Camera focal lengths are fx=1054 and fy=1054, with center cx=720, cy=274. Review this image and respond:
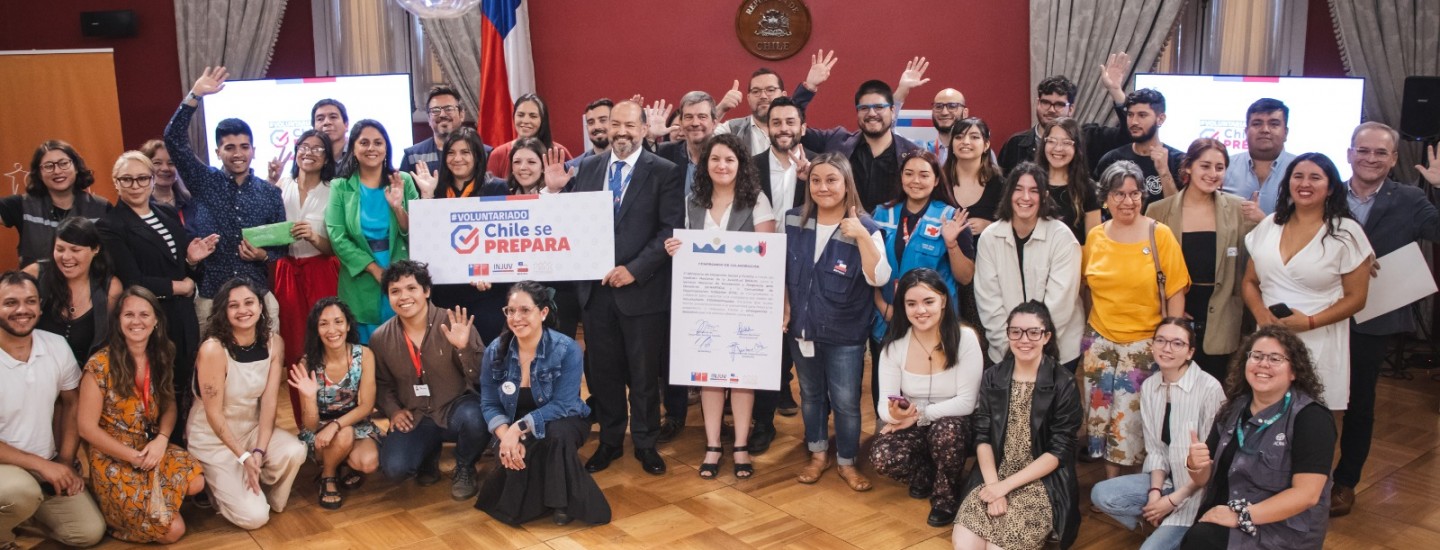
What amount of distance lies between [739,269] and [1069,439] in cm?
136

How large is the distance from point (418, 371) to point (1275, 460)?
9.90 feet

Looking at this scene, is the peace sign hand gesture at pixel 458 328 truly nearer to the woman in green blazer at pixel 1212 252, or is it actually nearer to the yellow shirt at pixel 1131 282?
the yellow shirt at pixel 1131 282

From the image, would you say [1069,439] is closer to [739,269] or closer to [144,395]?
[739,269]

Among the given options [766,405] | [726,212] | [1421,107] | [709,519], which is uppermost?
[1421,107]

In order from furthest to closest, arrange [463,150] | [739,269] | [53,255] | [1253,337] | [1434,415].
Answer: [1434,415] → [463,150] → [739,269] → [53,255] → [1253,337]

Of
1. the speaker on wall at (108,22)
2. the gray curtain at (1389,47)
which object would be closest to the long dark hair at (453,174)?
the speaker on wall at (108,22)

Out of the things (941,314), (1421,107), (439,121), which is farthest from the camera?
(1421,107)

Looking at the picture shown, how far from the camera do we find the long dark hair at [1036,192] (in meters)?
3.86

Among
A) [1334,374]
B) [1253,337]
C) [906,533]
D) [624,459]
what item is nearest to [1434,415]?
[1334,374]

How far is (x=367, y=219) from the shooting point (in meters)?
4.33

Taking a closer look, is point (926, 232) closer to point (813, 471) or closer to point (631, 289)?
point (813, 471)

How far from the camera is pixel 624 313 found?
13.9ft

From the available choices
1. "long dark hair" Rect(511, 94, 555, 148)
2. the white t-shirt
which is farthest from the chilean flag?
the white t-shirt

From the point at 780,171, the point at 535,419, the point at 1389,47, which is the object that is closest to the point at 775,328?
the point at 780,171
